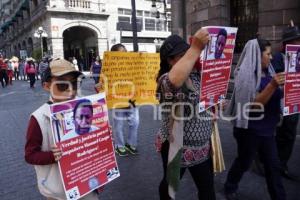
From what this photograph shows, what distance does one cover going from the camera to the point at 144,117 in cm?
959

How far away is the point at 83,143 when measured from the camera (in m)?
2.65

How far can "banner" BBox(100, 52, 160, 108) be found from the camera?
19.0ft

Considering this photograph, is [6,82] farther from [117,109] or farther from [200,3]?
[117,109]

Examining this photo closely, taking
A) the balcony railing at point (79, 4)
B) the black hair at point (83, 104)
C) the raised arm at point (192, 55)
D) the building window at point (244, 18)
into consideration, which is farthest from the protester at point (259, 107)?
the balcony railing at point (79, 4)

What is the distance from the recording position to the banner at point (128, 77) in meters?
5.78

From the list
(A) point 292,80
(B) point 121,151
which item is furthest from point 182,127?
(B) point 121,151

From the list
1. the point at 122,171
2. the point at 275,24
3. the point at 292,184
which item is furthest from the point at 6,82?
the point at 292,184

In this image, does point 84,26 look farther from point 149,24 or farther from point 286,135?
point 286,135

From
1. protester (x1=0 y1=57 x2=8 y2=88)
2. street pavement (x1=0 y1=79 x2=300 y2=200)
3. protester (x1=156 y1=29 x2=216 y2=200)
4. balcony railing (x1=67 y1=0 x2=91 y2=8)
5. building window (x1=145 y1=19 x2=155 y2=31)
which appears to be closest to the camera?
protester (x1=156 y1=29 x2=216 y2=200)

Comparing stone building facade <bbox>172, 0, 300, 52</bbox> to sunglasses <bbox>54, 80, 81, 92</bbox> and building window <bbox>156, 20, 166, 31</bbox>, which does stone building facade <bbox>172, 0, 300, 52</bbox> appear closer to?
sunglasses <bbox>54, 80, 81, 92</bbox>

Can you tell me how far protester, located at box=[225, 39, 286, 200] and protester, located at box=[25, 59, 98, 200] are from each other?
1.67 metres

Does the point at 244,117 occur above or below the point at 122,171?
above

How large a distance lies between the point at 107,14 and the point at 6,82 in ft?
60.0

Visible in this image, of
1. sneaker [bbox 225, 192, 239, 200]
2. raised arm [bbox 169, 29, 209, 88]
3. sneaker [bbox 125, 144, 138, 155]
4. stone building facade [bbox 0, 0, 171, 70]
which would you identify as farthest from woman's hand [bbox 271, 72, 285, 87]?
stone building facade [bbox 0, 0, 171, 70]
